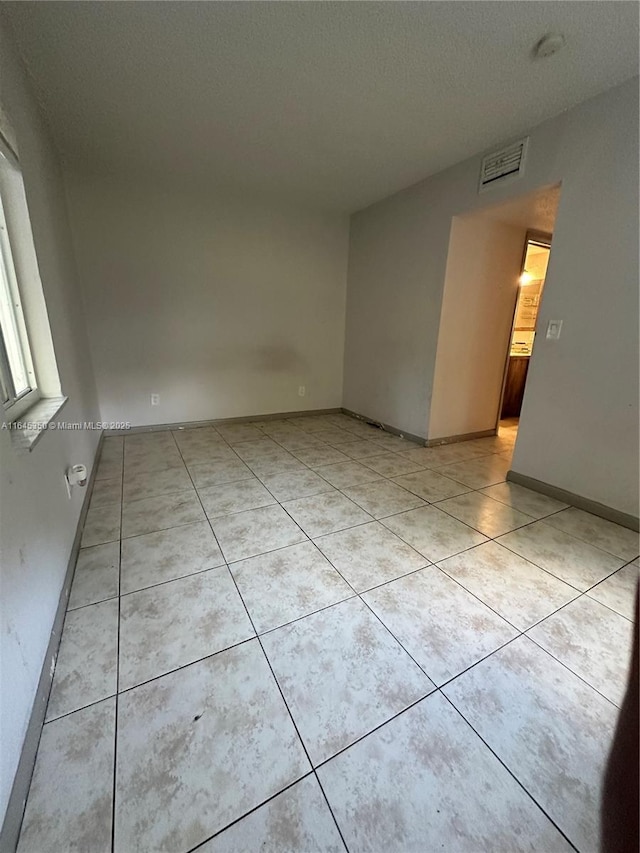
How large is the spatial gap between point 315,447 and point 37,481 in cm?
238

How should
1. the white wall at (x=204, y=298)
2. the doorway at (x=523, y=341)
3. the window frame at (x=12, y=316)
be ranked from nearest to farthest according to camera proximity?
the window frame at (x=12, y=316) → the white wall at (x=204, y=298) → the doorway at (x=523, y=341)

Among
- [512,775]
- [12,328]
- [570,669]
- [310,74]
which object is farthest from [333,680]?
[310,74]

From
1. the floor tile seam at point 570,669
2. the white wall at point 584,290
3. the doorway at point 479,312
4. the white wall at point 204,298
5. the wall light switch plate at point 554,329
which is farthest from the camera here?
the white wall at point 204,298

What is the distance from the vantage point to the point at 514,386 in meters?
4.61

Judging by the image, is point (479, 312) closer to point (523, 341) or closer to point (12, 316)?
point (523, 341)

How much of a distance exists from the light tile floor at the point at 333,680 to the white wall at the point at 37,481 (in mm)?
177

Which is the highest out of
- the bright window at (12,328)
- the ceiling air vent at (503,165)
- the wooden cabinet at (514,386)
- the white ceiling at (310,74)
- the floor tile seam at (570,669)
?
the white ceiling at (310,74)

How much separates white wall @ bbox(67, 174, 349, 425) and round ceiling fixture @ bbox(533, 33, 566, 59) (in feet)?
8.68

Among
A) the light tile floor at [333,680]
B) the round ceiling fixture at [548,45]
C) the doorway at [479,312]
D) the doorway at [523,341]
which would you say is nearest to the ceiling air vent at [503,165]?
the doorway at [479,312]

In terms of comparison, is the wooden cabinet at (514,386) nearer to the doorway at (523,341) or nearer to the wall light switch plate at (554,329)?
the doorway at (523,341)

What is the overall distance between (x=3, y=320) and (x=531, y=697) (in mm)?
2580

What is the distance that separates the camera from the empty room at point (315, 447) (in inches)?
34.7

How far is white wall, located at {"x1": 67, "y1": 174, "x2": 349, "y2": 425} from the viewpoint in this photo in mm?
3234

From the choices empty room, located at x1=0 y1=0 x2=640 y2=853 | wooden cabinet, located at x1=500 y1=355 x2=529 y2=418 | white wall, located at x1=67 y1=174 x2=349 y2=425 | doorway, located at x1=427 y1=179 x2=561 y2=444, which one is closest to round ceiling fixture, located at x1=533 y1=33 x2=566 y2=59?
empty room, located at x1=0 y1=0 x2=640 y2=853
